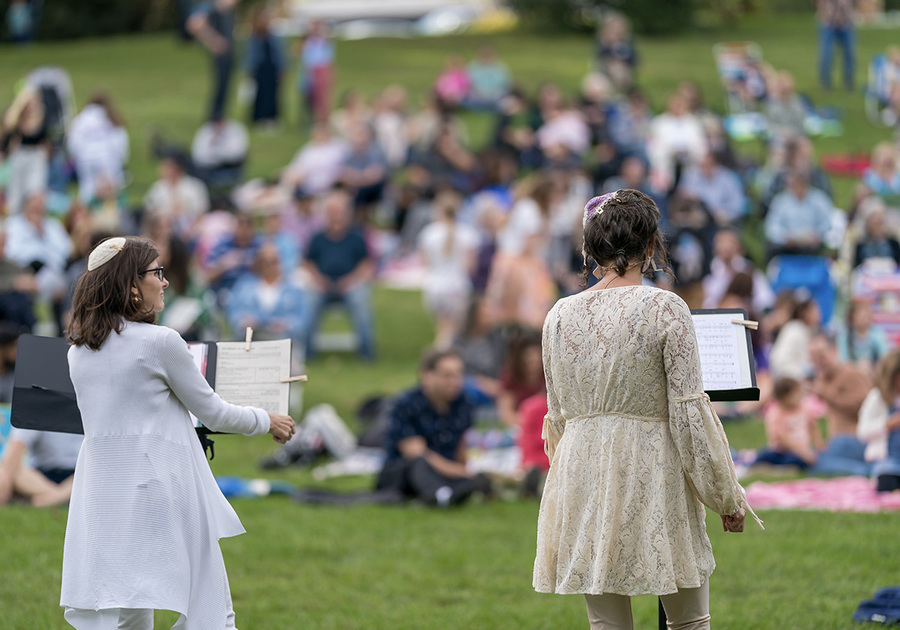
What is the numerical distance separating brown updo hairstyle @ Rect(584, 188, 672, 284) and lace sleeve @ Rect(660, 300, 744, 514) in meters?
0.23

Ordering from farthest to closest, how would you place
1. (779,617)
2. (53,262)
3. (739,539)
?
(53,262)
(739,539)
(779,617)

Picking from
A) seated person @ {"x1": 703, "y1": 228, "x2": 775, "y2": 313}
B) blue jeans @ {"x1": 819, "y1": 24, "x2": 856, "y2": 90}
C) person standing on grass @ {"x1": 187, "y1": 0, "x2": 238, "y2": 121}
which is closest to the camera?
seated person @ {"x1": 703, "y1": 228, "x2": 775, "y2": 313}

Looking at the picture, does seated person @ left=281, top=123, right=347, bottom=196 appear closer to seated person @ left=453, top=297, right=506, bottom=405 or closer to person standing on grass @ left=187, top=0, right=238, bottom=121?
person standing on grass @ left=187, top=0, right=238, bottom=121

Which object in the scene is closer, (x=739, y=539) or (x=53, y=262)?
(x=739, y=539)

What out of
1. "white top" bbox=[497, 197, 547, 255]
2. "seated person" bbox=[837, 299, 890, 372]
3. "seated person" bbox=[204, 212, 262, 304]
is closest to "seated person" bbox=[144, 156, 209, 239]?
"seated person" bbox=[204, 212, 262, 304]

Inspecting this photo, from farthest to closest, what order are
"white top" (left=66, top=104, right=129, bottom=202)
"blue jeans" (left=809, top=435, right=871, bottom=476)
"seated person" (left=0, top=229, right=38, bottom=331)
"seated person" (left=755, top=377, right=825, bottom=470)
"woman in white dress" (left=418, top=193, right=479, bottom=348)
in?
"white top" (left=66, top=104, right=129, bottom=202) < "woman in white dress" (left=418, top=193, right=479, bottom=348) < "seated person" (left=0, top=229, right=38, bottom=331) < "seated person" (left=755, top=377, right=825, bottom=470) < "blue jeans" (left=809, top=435, right=871, bottom=476)

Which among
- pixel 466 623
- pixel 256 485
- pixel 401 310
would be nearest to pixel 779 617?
pixel 466 623

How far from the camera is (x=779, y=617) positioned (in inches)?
222

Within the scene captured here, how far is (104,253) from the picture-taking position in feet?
13.4

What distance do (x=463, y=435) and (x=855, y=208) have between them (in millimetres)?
6926

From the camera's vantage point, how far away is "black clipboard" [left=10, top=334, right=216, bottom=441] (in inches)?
173

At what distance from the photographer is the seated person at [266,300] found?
480 inches

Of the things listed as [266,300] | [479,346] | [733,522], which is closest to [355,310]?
[266,300]

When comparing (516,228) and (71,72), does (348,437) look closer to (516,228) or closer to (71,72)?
(516,228)
